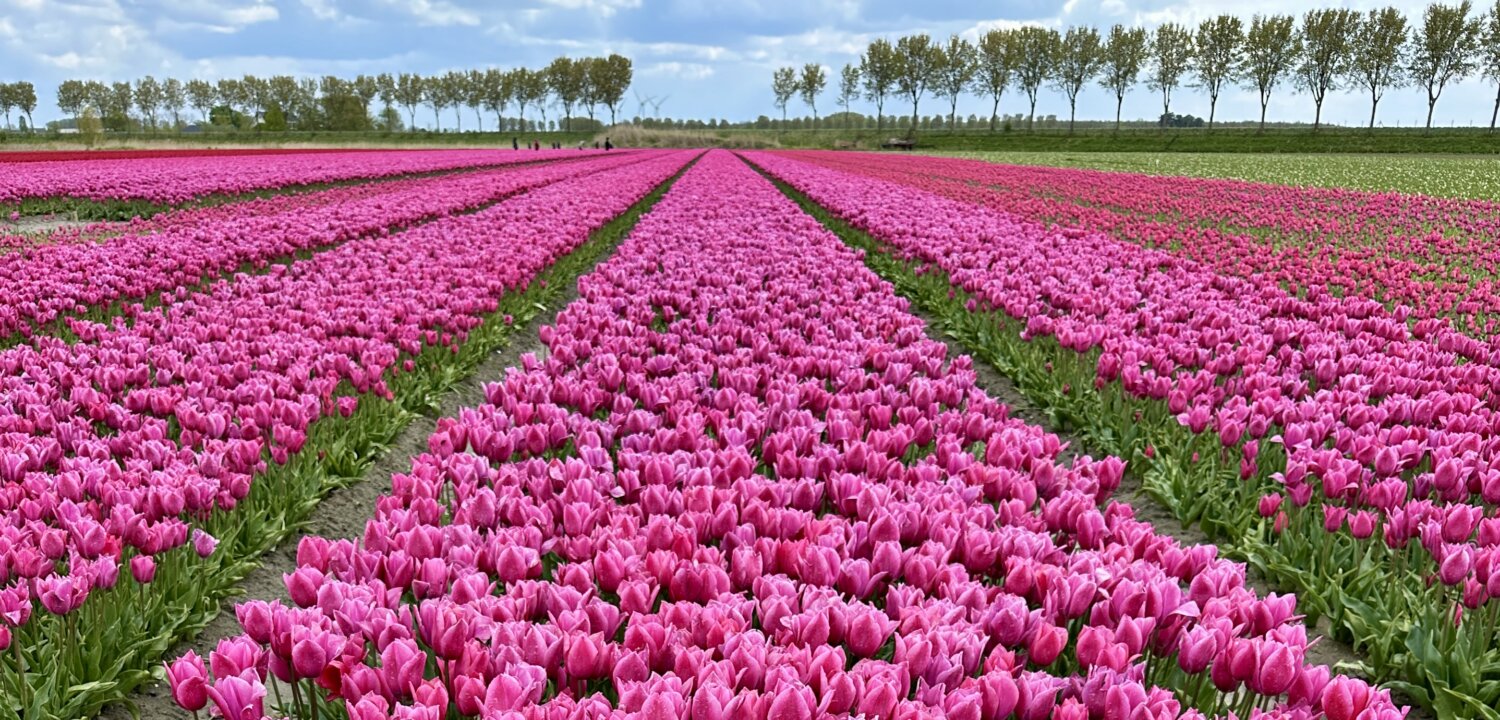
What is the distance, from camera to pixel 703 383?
5.29 m

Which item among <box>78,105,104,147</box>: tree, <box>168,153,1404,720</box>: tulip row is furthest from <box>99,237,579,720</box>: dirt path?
<box>78,105,104,147</box>: tree

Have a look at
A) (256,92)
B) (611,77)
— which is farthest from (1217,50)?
(256,92)

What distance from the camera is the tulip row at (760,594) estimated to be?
2.19 m

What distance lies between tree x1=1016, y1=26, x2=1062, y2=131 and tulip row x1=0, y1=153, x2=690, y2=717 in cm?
10728

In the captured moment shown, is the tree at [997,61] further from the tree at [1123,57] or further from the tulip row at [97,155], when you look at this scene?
the tulip row at [97,155]

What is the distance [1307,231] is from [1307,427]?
1183 centimetres

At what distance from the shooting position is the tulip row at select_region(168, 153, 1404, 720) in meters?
2.19

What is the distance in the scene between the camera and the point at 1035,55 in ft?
358

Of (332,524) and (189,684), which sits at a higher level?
(189,684)

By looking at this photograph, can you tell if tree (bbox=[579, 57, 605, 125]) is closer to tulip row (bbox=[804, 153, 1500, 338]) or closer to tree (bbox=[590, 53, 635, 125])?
tree (bbox=[590, 53, 635, 125])

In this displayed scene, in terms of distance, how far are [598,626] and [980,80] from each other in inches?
4734

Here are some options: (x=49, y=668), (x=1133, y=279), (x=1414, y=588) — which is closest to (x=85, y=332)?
(x=49, y=668)

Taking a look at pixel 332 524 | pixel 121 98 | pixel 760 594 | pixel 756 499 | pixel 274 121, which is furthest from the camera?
pixel 121 98

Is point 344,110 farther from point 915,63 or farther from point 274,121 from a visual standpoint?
point 915,63
